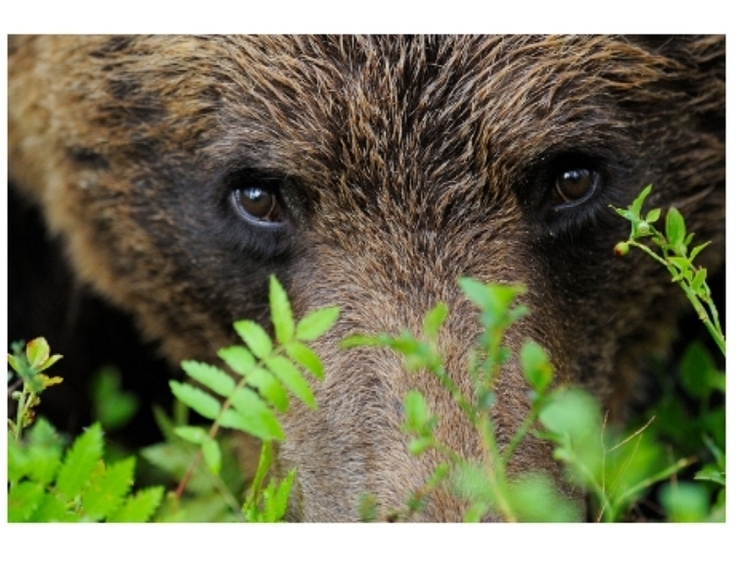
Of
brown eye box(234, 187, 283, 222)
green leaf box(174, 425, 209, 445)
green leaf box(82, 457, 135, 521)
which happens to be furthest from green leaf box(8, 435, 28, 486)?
brown eye box(234, 187, 283, 222)

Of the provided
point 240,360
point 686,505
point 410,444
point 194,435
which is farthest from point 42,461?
point 686,505

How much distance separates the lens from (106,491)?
2.69m

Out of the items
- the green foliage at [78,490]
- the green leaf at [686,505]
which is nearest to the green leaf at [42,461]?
the green foliage at [78,490]

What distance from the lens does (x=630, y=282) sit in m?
3.72

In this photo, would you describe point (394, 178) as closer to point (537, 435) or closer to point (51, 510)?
point (537, 435)

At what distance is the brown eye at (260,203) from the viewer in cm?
341

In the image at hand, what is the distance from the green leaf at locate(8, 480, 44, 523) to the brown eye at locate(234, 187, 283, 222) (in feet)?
3.24

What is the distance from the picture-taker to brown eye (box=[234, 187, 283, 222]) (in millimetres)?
3410

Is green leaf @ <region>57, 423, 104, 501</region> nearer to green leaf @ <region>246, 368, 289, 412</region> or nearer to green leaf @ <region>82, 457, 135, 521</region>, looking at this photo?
green leaf @ <region>82, 457, 135, 521</region>

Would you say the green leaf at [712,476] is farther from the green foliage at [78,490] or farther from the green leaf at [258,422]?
the green foliage at [78,490]

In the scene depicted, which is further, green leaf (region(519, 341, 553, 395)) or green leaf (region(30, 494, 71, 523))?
green leaf (region(30, 494, 71, 523))

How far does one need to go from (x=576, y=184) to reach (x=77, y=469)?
1.51 meters

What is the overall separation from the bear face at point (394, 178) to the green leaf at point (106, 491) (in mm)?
565

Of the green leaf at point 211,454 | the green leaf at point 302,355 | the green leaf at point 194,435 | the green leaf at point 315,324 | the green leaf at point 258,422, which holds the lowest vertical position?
the green leaf at point 211,454
